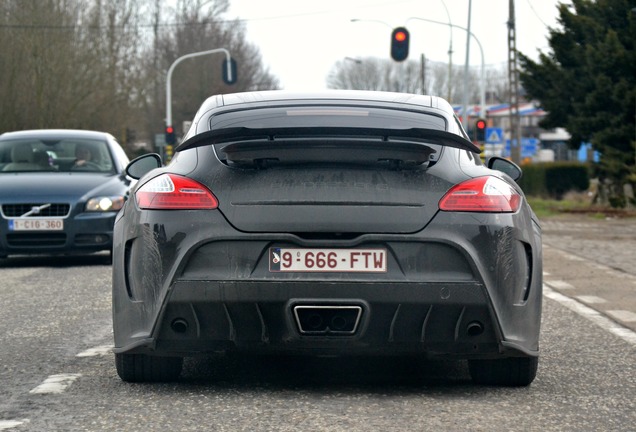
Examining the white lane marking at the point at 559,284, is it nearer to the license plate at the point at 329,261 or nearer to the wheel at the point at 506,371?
the wheel at the point at 506,371

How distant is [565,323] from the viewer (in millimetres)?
9102

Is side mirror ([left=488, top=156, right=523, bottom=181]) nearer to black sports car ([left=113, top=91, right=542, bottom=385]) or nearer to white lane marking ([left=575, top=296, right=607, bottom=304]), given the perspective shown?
black sports car ([left=113, top=91, right=542, bottom=385])

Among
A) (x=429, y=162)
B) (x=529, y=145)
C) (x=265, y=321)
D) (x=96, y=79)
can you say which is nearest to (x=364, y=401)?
(x=265, y=321)

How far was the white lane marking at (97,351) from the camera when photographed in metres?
7.20

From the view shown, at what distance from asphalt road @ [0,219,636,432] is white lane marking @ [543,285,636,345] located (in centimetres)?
2

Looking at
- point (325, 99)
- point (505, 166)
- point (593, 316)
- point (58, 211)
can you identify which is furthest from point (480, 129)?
point (325, 99)

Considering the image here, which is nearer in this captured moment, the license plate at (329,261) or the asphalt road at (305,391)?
the asphalt road at (305,391)

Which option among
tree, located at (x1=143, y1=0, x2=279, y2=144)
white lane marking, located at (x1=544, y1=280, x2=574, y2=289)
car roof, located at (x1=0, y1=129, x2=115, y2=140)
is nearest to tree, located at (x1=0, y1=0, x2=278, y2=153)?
tree, located at (x1=143, y1=0, x2=279, y2=144)

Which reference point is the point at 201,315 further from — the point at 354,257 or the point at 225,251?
the point at 354,257

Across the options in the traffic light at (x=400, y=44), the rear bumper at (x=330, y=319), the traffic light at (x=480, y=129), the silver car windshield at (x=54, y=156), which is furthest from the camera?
the traffic light at (x=480, y=129)

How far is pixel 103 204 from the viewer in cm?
1379

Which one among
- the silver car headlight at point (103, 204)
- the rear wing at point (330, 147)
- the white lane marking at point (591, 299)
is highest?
the rear wing at point (330, 147)

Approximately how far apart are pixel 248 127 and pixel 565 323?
3.91 meters

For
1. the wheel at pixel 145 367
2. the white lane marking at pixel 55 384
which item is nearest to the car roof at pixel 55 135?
the white lane marking at pixel 55 384
